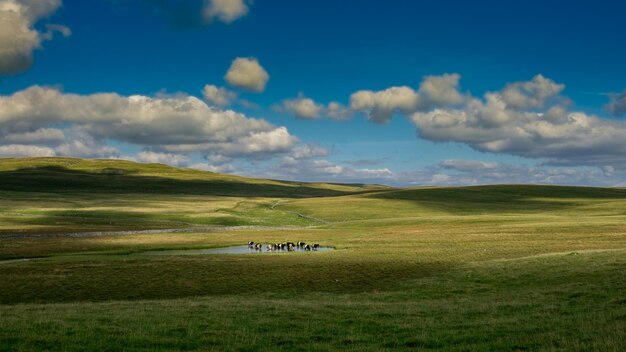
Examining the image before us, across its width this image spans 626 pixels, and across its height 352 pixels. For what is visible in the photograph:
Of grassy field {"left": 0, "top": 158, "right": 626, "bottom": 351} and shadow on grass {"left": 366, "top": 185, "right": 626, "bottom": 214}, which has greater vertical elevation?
shadow on grass {"left": 366, "top": 185, "right": 626, "bottom": 214}

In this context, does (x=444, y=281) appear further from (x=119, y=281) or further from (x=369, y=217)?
(x=369, y=217)

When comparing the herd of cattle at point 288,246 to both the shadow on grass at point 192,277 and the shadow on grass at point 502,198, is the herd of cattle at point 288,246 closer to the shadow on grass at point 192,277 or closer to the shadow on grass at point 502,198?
the shadow on grass at point 192,277

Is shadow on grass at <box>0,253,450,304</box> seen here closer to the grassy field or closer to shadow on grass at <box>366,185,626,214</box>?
the grassy field

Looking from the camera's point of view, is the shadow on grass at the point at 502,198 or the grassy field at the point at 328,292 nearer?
the grassy field at the point at 328,292

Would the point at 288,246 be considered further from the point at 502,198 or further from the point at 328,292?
the point at 502,198

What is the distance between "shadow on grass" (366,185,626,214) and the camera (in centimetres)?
14038

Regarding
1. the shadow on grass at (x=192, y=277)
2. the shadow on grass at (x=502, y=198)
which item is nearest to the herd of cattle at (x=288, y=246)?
the shadow on grass at (x=192, y=277)

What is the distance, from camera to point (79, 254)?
190 ft

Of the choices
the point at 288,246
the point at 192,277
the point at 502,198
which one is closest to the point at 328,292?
the point at 192,277

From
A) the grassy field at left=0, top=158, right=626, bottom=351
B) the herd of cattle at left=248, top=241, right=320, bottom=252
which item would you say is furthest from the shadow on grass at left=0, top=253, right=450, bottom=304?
the herd of cattle at left=248, top=241, right=320, bottom=252

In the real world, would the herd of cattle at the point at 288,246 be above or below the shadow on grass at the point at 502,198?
below

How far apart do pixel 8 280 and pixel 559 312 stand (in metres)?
38.1

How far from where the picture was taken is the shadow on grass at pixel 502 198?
140375 millimetres

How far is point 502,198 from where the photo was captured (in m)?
169
